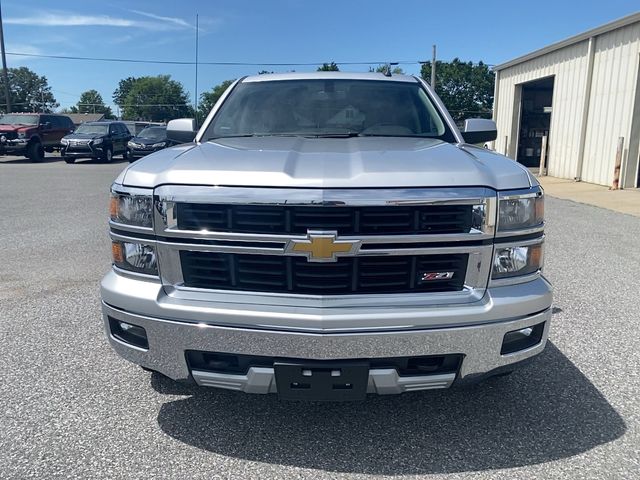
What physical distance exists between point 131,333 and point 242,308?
59 cm

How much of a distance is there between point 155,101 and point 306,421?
13274 centimetres

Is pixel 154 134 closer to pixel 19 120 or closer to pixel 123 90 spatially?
pixel 19 120

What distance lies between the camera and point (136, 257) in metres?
2.50

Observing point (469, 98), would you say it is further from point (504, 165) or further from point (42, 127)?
point (504, 165)

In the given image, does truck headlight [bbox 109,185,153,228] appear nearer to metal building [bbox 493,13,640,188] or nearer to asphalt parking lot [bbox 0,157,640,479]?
asphalt parking lot [bbox 0,157,640,479]

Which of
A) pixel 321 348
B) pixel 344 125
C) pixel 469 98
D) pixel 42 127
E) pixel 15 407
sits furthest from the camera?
pixel 469 98

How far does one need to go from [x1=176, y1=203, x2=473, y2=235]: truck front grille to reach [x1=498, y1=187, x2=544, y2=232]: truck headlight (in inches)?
6.6

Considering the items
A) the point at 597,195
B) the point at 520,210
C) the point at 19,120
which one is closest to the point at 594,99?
the point at 597,195

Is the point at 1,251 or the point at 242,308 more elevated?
the point at 242,308

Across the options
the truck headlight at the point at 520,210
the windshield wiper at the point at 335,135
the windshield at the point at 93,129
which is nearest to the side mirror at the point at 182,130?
the windshield wiper at the point at 335,135

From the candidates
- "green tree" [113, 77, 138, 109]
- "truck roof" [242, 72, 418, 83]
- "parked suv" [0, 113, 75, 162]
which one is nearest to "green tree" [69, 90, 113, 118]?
"green tree" [113, 77, 138, 109]

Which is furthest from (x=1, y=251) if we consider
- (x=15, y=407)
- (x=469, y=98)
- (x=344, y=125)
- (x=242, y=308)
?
(x=469, y=98)

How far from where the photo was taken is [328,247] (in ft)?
7.38

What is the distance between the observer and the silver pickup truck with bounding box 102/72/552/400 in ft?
7.38
